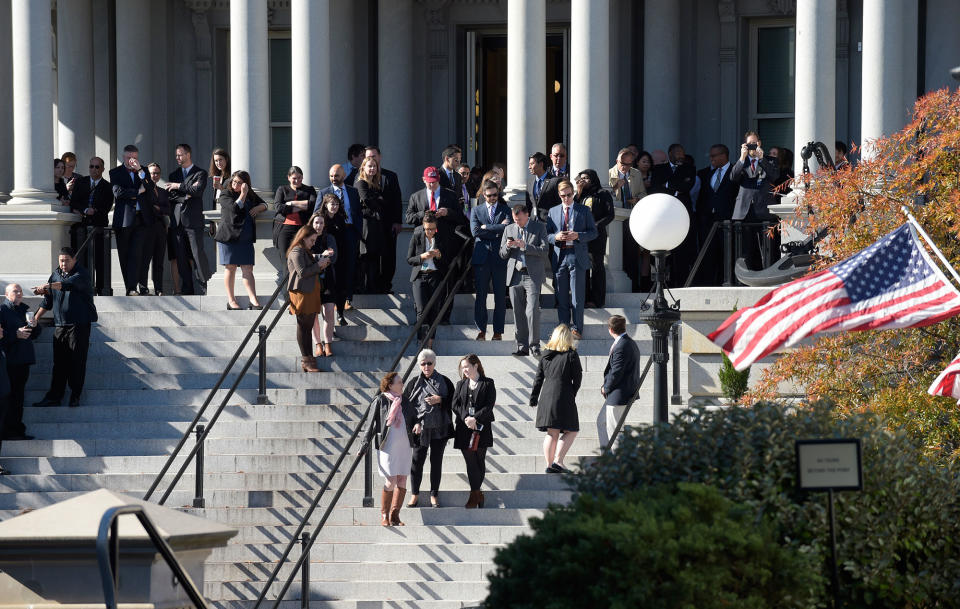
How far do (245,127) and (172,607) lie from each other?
1468 centimetres

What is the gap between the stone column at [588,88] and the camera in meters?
21.8

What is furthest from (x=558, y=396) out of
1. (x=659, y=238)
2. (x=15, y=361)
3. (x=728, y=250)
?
(x=15, y=361)

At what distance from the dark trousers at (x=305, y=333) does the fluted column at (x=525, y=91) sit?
4088 millimetres

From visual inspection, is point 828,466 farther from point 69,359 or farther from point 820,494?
point 69,359

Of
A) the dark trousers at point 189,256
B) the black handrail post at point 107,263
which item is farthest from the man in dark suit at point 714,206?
the black handrail post at point 107,263

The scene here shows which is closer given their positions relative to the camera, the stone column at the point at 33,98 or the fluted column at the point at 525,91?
the fluted column at the point at 525,91

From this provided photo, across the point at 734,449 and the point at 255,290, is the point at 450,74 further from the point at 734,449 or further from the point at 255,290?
the point at 734,449

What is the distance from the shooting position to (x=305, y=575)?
15.2 meters

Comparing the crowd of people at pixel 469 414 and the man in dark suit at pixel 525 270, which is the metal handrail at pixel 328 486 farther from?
the man in dark suit at pixel 525 270

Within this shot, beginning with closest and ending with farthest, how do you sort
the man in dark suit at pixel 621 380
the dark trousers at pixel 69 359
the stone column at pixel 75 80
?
1. the man in dark suit at pixel 621 380
2. the dark trousers at pixel 69 359
3. the stone column at pixel 75 80

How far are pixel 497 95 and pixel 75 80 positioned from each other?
6.93 meters

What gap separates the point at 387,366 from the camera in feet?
63.1


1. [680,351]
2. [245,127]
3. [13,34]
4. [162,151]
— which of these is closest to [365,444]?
[680,351]

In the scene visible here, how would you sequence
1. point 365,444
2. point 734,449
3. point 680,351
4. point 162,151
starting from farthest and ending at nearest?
point 162,151
point 680,351
point 365,444
point 734,449
